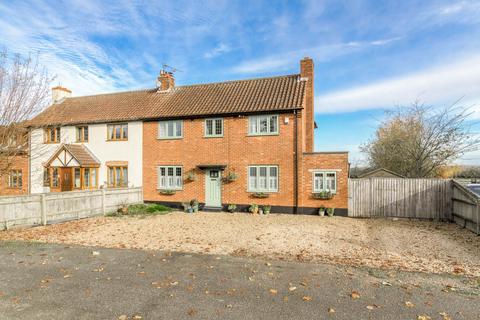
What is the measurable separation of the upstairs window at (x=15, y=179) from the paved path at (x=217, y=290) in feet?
55.6

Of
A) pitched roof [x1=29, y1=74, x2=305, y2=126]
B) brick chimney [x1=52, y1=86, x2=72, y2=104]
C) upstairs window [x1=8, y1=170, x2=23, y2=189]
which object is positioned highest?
brick chimney [x1=52, y1=86, x2=72, y2=104]

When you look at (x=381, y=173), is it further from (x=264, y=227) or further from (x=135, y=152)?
(x=135, y=152)

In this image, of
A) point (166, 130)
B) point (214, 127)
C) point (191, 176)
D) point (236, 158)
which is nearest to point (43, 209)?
point (191, 176)

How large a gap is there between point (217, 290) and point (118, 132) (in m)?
16.5

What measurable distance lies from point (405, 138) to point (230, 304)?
68.8ft

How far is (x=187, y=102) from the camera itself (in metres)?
18.8

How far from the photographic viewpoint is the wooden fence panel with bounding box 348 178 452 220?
45.9 ft

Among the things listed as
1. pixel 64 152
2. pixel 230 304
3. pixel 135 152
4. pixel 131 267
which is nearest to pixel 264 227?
pixel 131 267

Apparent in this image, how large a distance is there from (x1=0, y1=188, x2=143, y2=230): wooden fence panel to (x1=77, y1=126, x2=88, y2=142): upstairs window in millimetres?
5827

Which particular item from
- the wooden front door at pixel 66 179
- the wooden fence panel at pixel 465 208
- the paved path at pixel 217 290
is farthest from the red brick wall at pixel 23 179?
the wooden fence panel at pixel 465 208

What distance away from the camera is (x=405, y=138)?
70.3 feet

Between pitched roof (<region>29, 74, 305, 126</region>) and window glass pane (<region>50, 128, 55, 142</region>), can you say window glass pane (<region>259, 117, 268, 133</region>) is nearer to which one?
pitched roof (<region>29, 74, 305, 126</region>)

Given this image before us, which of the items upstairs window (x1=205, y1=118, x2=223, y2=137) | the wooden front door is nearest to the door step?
upstairs window (x1=205, y1=118, x2=223, y2=137)

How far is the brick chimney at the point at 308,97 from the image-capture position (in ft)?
58.6
